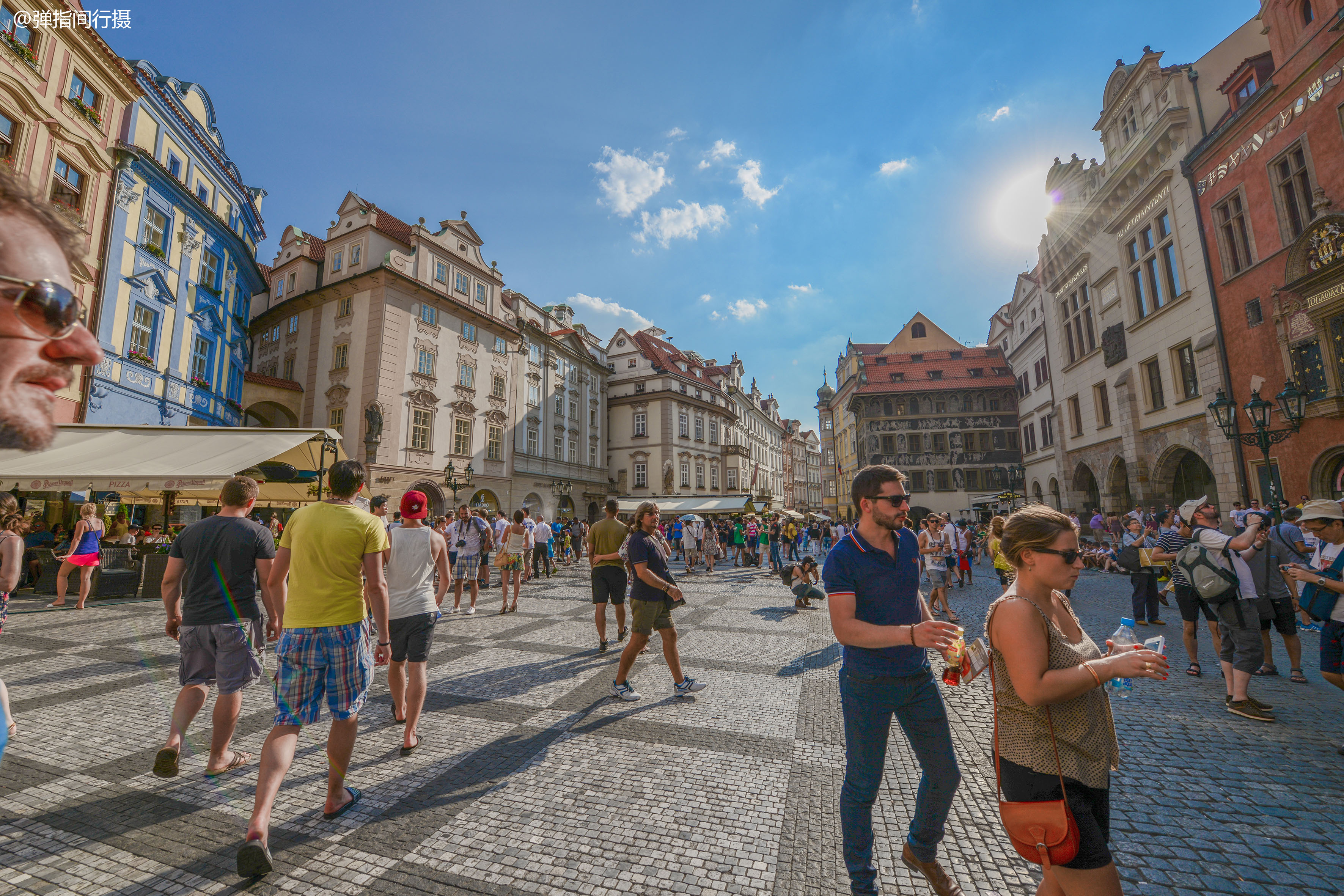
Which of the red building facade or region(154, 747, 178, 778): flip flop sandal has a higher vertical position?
the red building facade

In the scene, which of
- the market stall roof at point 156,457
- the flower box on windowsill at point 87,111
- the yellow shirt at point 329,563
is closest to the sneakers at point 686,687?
the yellow shirt at point 329,563

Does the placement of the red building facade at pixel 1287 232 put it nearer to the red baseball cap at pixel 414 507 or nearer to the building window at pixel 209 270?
the red baseball cap at pixel 414 507

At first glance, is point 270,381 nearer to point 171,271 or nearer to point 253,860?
point 171,271

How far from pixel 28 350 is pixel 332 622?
7.77 feet

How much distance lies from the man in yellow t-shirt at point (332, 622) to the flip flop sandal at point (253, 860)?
0.31 m

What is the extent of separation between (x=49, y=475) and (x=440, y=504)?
16221 millimetres

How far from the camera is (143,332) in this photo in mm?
16578

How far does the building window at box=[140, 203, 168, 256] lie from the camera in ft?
53.9

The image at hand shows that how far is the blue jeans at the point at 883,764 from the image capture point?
2508 mm

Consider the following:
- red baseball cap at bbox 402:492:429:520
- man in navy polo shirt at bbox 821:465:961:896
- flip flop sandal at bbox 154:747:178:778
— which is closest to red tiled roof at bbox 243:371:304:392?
red baseball cap at bbox 402:492:429:520

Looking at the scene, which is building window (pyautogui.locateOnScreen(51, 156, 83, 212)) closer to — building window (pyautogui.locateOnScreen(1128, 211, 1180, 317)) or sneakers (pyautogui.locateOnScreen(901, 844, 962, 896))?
sneakers (pyautogui.locateOnScreen(901, 844, 962, 896))

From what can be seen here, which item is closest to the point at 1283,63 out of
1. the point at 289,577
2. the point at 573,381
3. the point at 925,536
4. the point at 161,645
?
the point at 925,536

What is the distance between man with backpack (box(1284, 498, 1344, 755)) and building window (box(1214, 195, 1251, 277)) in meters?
15.4

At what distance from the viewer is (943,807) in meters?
2.54
